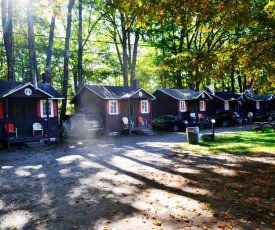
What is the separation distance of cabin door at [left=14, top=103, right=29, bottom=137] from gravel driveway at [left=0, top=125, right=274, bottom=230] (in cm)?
782

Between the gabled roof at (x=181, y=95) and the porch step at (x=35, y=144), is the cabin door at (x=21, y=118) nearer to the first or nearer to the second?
the porch step at (x=35, y=144)

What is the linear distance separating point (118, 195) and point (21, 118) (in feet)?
48.9

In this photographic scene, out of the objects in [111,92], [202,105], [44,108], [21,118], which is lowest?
[21,118]

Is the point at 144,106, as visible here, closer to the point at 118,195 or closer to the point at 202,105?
the point at 202,105

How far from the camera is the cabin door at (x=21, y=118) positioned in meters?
19.1

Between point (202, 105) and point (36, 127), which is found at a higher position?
point (202, 105)

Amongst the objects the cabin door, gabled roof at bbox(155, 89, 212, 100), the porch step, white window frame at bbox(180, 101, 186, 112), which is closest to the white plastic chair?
the cabin door

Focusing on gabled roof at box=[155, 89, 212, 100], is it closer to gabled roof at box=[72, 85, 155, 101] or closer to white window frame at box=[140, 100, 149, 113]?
white window frame at box=[140, 100, 149, 113]

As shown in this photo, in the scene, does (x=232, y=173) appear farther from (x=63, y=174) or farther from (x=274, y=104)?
(x=274, y=104)

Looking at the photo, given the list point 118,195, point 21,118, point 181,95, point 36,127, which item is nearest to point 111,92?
point 36,127

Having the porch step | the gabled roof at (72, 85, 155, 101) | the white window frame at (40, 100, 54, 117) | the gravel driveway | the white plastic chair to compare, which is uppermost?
the gabled roof at (72, 85, 155, 101)

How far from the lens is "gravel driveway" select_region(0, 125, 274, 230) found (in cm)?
527

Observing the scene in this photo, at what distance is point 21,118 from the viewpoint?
19359 mm

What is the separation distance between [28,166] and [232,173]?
8.22m
